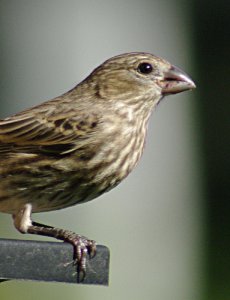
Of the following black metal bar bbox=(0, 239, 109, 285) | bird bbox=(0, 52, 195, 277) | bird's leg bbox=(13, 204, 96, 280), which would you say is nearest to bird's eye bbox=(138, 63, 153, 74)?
bird bbox=(0, 52, 195, 277)

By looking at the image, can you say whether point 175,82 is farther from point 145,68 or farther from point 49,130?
point 49,130

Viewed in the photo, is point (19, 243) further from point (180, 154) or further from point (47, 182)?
point (180, 154)

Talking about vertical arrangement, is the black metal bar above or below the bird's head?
below

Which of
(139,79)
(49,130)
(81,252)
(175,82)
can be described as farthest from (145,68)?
(81,252)

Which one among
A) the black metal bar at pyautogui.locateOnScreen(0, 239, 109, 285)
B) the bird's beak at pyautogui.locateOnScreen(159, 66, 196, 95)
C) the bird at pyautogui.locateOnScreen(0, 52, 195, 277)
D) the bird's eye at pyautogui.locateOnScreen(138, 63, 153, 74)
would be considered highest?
the bird's eye at pyautogui.locateOnScreen(138, 63, 153, 74)

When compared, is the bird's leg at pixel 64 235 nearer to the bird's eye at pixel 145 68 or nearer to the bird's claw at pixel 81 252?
the bird's claw at pixel 81 252

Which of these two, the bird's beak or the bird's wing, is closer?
the bird's wing

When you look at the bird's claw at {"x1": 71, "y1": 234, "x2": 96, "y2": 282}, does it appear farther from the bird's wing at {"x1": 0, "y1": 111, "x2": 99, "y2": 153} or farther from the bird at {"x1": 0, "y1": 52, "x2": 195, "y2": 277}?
the bird's wing at {"x1": 0, "y1": 111, "x2": 99, "y2": 153}
